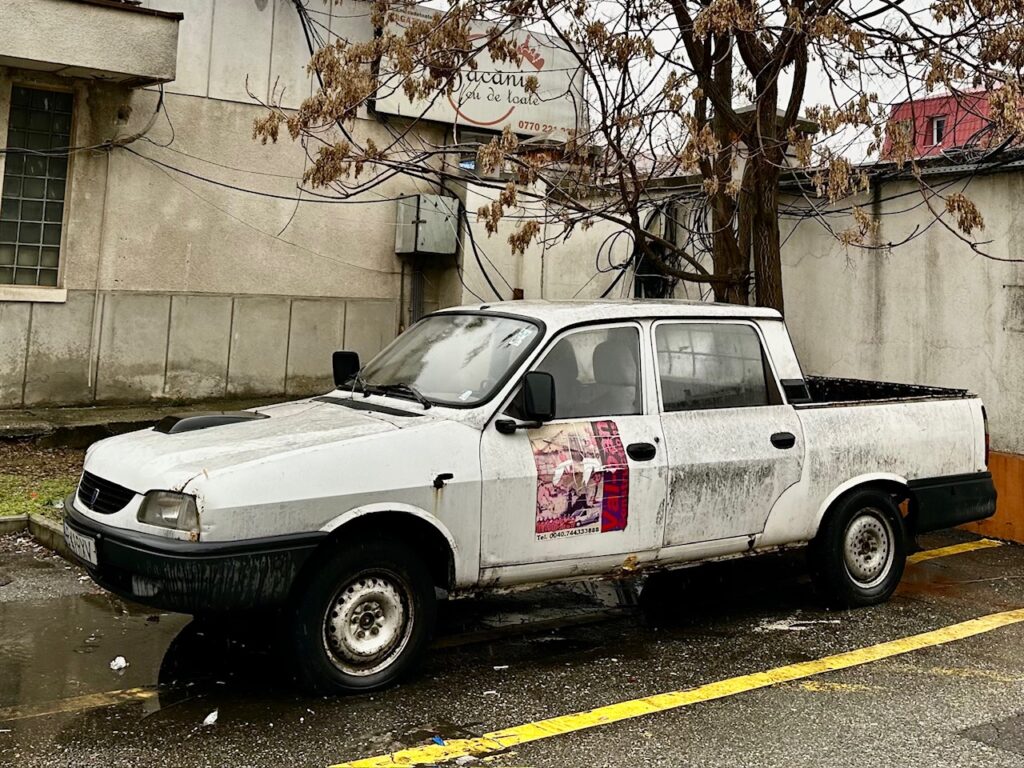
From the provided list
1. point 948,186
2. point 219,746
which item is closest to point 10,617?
point 219,746

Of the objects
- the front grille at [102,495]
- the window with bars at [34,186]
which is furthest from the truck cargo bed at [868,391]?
the window with bars at [34,186]

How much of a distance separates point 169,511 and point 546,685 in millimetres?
1978

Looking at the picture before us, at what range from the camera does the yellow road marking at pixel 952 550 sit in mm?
8105

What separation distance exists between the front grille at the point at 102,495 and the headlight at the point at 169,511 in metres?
0.16

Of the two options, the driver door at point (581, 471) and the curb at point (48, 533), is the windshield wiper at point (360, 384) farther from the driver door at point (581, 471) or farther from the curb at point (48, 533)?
the curb at point (48, 533)

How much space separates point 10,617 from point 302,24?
340 inches

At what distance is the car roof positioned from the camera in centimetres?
563

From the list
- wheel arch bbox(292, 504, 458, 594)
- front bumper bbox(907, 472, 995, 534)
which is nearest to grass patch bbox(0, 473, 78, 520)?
wheel arch bbox(292, 504, 458, 594)

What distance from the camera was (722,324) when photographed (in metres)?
6.19

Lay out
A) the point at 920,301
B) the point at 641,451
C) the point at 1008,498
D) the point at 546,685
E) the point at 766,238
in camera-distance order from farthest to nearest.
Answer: the point at 920,301, the point at 766,238, the point at 1008,498, the point at 641,451, the point at 546,685

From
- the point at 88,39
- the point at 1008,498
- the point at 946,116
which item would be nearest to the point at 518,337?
the point at 1008,498

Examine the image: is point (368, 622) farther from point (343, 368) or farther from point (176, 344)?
point (176, 344)

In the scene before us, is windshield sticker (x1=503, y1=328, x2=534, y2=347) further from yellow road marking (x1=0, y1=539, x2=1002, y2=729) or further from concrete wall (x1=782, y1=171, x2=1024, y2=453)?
concrete wall (x1=782, y1=171, x2=1024, y2=453)

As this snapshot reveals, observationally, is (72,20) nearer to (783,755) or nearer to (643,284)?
(643,284)
